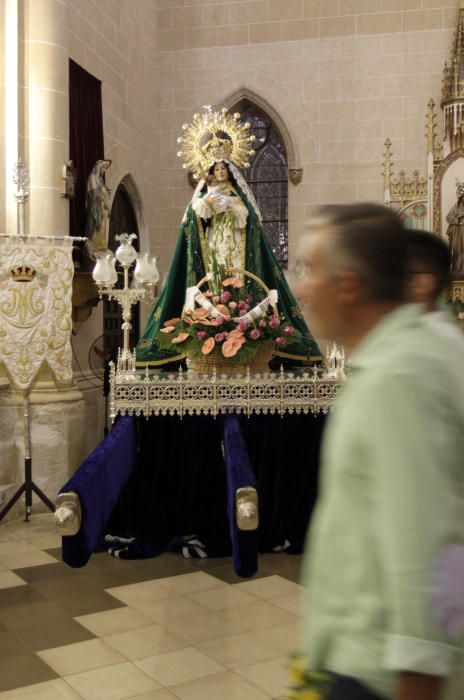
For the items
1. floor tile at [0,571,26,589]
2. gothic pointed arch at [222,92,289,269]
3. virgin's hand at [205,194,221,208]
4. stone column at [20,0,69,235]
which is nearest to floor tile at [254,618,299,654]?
floor tile at [0,571,26,589]

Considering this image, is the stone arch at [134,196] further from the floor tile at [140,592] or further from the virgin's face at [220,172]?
the floor tile at [140,592]

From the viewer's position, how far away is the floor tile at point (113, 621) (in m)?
4.47

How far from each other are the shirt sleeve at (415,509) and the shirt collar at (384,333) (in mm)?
92

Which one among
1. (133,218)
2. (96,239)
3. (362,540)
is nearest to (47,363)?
(96,239)

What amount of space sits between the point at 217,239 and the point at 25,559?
2.92 metres

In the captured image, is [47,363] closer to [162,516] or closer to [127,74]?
[162,516]

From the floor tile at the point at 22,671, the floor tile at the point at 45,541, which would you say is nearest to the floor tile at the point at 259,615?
the floor tile at the point at 22,671

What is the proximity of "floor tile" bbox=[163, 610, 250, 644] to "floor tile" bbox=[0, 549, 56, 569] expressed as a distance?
1560 mm

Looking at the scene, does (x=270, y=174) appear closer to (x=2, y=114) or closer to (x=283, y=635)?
(x=2, y=114)

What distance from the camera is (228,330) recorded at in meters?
6.11

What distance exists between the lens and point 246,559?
4.17 m

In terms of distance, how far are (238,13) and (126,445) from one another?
8176mm

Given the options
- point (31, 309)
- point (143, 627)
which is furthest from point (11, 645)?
point (31, 309)

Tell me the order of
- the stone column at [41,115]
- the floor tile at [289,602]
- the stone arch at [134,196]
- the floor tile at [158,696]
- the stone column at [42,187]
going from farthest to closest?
the stone arch at [134,196], the stone column at [41,115], the stone column at [42,187], the floor tile at [289,602], the floor tile at [158,696]
